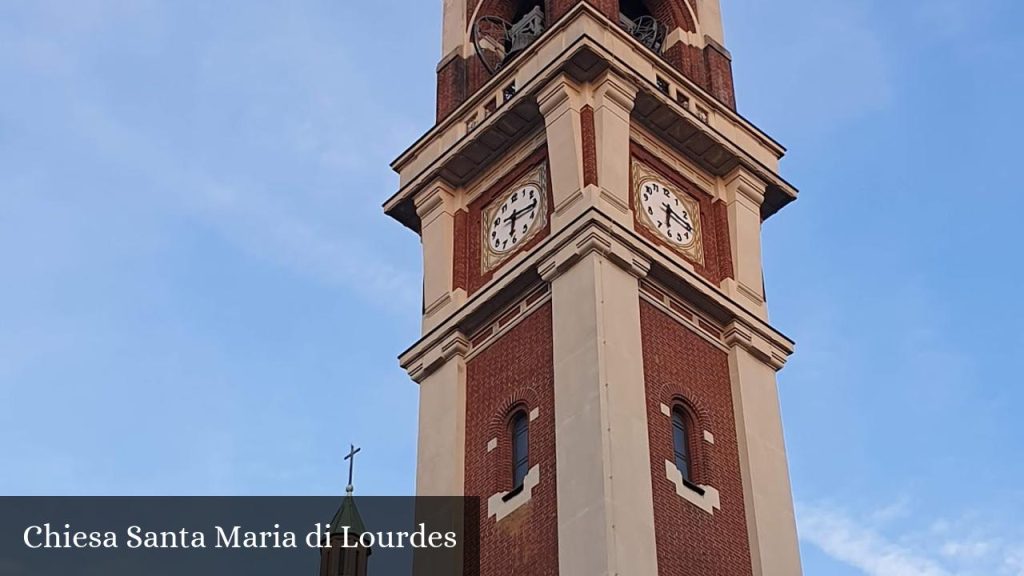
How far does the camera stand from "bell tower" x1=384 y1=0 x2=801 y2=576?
1303 inches

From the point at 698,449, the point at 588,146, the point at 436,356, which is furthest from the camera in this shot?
the point at 436,356

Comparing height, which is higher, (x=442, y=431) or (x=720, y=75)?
(x=720, y=75)

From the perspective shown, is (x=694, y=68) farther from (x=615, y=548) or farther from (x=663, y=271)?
(x=615, y=548)

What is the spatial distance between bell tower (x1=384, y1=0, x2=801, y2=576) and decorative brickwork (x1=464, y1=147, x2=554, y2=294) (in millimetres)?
42

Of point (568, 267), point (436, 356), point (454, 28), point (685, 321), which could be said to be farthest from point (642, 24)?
point (436, 356)

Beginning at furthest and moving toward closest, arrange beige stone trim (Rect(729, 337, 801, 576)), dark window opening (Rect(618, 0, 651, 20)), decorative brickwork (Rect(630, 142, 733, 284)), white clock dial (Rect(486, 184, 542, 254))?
dark window opening (Rect(618, 0, 651, 20))
decorative brickwork (Rect(630, 142, 733, 284))
white clock dial (Rect(486, 184, 542, 254))
beige stone trim (Rect(729, 337, 801, 576))

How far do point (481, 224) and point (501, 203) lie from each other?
2.10 ft

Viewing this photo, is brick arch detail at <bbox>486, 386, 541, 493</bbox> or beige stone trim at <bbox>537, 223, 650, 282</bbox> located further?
beige stone trim at <bbox>537, 223, 650, 282</bbox>

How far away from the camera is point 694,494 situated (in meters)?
34.1

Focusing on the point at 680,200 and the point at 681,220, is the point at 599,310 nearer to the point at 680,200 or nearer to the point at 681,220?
the point at 681,220

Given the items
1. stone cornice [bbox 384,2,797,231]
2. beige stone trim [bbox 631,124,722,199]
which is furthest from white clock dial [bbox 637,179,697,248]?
stone cornice [bbox 384,2,797,231]

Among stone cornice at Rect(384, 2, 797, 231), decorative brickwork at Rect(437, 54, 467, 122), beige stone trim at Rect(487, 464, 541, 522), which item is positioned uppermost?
decorative brickwork at Rect(437, 54, 467, 122)

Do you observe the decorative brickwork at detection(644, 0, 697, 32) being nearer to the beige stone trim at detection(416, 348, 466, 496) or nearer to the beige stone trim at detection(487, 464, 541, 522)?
the beige stone trim at detection(416, 348, 466, 496)

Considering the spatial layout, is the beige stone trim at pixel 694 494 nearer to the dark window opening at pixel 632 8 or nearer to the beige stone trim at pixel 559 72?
the beige stone trim at pixel 559 72
